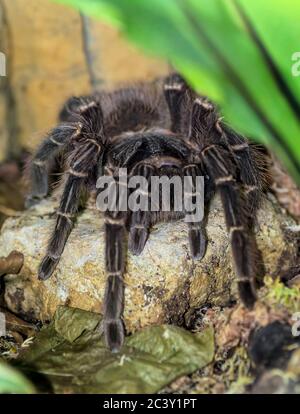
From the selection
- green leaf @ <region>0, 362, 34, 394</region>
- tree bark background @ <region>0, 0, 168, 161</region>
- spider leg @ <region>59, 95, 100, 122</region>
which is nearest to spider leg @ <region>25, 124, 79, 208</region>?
spider leg @ <region>59, 95, 100, 122</region>

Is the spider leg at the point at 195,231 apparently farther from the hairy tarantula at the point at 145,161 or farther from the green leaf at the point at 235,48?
the green leaf at the point at 235,48

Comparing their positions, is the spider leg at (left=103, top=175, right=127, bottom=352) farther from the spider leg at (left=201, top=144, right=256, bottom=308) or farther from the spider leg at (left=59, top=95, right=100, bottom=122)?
the spider leg at (left=59, top=95, right=100, bottom=122)

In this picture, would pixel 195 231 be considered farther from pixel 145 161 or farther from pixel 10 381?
pixel 10 381

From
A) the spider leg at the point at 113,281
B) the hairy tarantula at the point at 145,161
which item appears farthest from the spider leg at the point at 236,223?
the spider leg at the point at 113,281

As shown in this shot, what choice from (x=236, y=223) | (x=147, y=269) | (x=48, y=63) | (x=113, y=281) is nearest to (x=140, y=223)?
(x=147, y=269)
